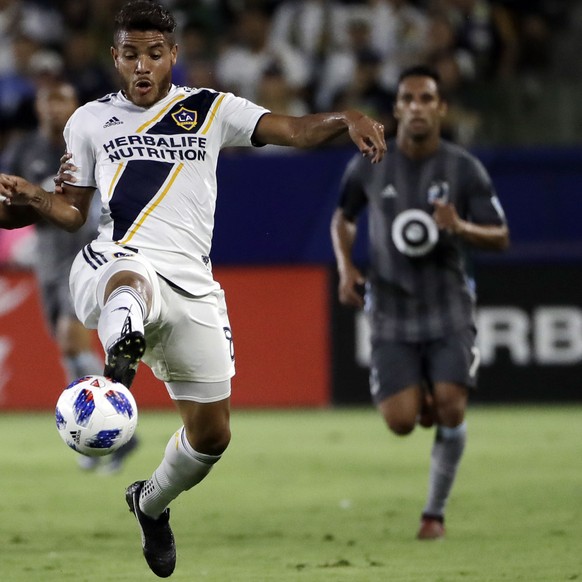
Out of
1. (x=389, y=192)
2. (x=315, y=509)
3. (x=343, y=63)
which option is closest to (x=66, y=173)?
(x=389, y=192)

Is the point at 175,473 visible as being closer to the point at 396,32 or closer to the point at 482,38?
the point at 396,32

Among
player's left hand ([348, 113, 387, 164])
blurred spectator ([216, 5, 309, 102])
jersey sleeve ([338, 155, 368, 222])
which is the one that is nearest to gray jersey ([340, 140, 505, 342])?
jersey sleeve ([338, 155, 368, 222])

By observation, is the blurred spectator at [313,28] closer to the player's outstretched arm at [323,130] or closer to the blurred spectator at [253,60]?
the blurred spectator at [253,60]

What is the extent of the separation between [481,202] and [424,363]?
2.91 feet

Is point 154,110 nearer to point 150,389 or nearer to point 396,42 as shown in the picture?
point 150,389

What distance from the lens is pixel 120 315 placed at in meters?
4.97

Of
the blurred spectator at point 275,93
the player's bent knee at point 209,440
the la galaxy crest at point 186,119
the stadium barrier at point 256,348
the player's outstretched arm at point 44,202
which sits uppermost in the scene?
the la galaxy crest at point 186,119

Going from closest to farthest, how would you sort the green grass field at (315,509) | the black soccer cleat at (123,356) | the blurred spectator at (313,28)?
the black soccer cleat at (123,356) → the green grass field at (315,509) → the blurred spectator at (313,28)

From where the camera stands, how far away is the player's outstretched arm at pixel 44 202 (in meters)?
5.29

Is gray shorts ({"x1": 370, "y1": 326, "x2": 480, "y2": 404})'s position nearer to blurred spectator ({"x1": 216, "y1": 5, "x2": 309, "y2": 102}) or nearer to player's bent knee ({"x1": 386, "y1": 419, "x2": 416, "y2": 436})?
player's bent knee ({"x1": 386, "y1": 419, "x2": 416, "y2": 436})

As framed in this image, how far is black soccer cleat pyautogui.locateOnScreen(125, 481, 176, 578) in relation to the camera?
5.62 m

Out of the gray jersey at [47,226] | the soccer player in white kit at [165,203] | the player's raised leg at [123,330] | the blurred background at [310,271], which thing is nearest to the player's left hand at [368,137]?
the soccer player in white kit at [165,203]

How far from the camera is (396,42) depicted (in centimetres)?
1547

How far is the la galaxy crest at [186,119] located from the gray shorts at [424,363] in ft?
6.97
